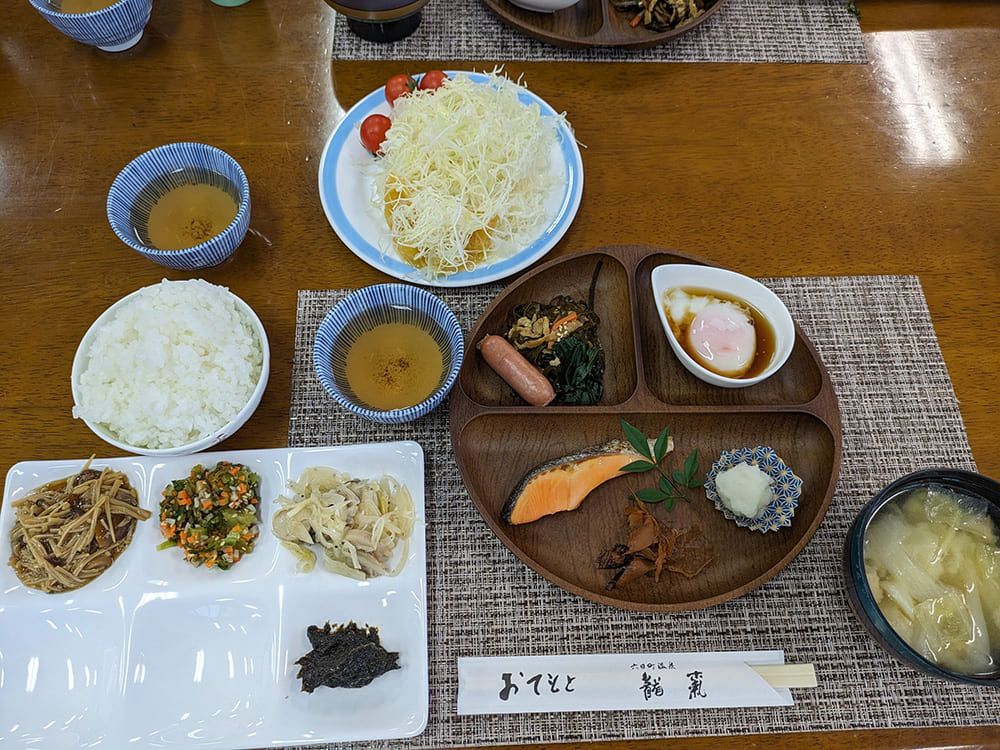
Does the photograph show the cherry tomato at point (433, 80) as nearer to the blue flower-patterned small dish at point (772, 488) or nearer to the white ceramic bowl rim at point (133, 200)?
the white ceramic bowl rim at point (133, 200)

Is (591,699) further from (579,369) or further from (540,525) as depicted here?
(579,369)

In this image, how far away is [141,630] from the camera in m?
1.63

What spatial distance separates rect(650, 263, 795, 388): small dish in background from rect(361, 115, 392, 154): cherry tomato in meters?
0.95

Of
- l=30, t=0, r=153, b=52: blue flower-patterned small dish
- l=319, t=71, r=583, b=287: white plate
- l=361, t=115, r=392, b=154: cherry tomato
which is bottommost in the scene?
l=319, t=71, r=583, b=287: white plate

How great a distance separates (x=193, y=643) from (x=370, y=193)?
1.35 meters

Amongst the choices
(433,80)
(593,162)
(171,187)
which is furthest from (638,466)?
(171,187)

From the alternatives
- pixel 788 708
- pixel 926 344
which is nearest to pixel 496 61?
pixel 926 344

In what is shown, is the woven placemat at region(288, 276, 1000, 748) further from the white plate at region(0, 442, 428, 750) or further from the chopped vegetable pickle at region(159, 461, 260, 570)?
the chopped vegetable pickle at region(159, 461, 260, 570)

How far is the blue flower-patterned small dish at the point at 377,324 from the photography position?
1.72 meters

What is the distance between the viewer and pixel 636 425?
1.89 metres

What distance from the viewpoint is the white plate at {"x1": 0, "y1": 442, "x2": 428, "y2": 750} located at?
1.53 meters

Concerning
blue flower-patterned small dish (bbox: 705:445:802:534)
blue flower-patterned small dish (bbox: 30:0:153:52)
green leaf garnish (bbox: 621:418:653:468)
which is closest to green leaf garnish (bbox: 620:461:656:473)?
green leaf garnish (bbox: 621:418:653:468)

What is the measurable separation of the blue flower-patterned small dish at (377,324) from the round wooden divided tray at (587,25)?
1.19 metres

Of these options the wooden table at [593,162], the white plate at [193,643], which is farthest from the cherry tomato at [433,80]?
the white plate at [193,643]
